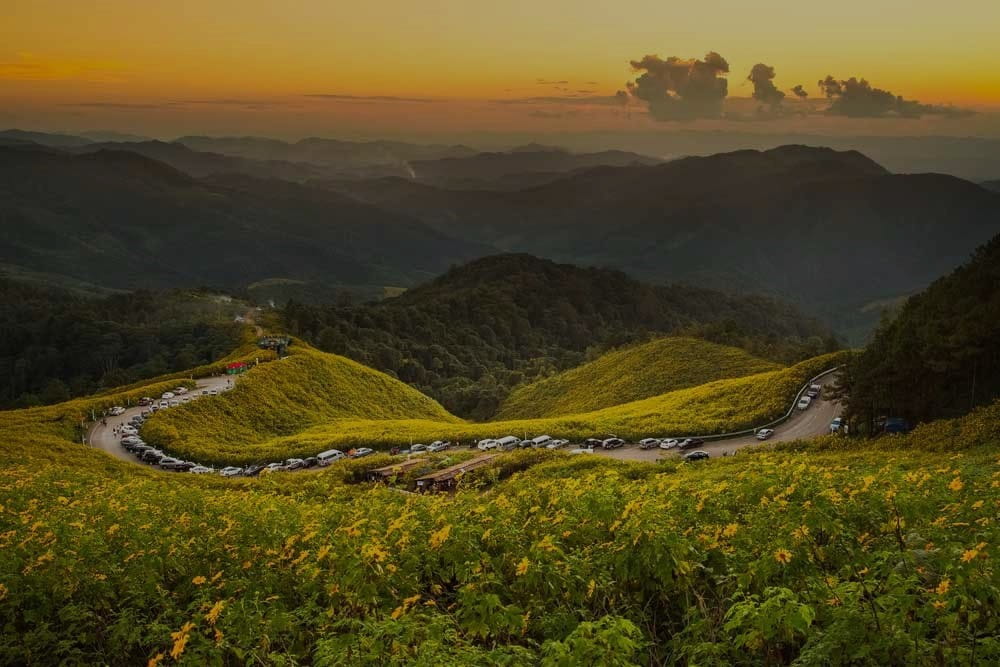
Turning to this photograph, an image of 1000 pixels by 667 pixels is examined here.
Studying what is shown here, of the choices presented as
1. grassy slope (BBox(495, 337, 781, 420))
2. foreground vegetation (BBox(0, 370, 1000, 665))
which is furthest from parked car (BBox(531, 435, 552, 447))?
foreground vegetation (BBox(0, 370, 1000, 665))

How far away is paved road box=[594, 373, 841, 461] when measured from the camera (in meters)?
47.7

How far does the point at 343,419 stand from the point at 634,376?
A: 124 feet

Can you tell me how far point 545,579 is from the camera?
9.70m

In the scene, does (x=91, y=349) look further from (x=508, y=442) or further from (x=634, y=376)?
Result: (x=508, y=442)

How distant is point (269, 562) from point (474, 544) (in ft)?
11.6

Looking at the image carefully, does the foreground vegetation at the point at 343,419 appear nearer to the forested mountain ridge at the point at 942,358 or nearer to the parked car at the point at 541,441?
the parked car at the point at 541,441

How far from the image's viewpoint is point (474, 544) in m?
10.8

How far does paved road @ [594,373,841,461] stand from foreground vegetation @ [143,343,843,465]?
1.72m

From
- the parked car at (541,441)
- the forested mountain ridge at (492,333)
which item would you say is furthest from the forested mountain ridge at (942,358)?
the forested mountain ridge at (492,333)

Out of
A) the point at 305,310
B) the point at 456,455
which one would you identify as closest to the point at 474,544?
the point at 456,455

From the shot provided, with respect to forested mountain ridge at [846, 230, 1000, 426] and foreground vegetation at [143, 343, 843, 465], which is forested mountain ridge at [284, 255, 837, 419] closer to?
foreground vegetation at [143, 343, 843, 465]

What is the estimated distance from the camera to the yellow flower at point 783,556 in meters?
8.75

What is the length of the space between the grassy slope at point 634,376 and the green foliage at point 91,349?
3981 cm

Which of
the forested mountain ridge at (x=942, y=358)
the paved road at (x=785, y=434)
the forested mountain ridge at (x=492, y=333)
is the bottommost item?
the forested mountain ridge at (x=492, y=333)
